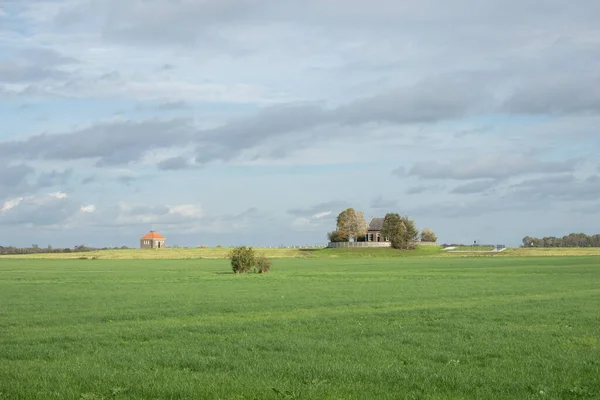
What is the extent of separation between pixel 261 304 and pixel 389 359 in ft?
65.5

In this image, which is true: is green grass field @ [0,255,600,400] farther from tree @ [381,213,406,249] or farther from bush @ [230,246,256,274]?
tree @ [381,213,406,249]

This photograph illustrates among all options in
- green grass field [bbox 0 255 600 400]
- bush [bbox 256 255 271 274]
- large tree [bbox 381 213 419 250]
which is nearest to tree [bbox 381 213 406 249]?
large tree [bbox 381 213 419 250]

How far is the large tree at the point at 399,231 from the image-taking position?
18988 centimetres

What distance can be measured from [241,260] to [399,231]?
11221cm

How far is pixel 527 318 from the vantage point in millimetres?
29766

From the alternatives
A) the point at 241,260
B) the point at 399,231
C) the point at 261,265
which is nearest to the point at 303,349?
the point at 241,260

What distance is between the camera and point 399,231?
19000 centimetres

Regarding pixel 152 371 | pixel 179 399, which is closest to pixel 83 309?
pixel 152 371

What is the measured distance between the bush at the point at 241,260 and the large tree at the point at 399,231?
362ft

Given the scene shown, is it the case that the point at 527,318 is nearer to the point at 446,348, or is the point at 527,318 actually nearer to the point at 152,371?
the point at 446,348

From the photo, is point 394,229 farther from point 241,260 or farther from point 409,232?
point 241,260

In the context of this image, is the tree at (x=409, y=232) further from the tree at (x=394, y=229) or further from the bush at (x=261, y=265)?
the bush at (x=261, y=265)

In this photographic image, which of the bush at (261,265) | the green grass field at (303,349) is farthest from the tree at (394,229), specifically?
the green grass field at (303,349)

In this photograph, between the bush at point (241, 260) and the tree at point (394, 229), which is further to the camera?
the tree at point (394, 229)
